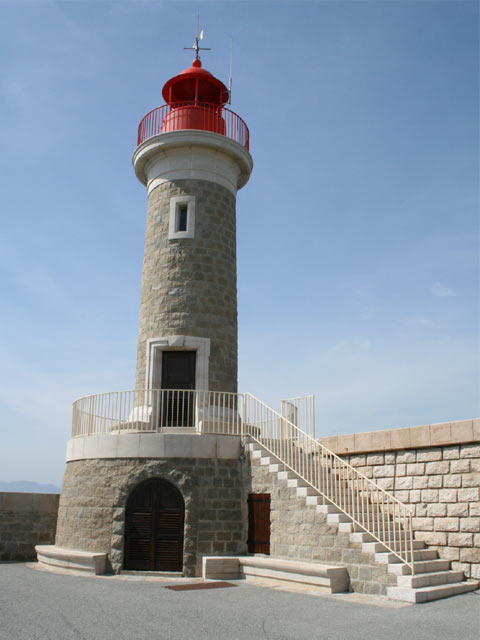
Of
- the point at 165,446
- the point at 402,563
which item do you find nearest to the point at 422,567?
the point at 402,563

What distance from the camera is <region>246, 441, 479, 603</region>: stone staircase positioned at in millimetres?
8234

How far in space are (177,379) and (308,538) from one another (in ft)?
17.2

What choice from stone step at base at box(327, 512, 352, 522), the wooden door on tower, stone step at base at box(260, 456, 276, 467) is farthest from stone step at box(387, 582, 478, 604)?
the wooden door on tower

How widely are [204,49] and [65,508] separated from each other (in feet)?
41.0

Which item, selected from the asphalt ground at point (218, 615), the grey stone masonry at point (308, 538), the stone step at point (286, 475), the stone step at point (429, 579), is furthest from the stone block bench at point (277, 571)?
the stone step at point (286, 475)

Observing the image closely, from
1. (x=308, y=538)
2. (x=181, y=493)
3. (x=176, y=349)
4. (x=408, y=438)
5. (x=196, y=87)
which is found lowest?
(x=308, y=538)

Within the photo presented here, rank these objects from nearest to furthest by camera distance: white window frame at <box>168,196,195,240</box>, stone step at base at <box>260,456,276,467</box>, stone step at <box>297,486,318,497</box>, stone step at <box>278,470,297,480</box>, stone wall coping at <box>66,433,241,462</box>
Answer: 1. stone step at <box>297,486,318,497</box>
2. stone step at <box>278,470,297,480</box>
3. stone step at base at <box>260,456,276,467</box>
4. stone wall coping at <box>66,433,241,462</box>
5. white window frame at <box>168,196,195,240</box>

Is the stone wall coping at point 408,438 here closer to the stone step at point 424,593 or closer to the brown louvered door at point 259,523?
the brown louvered door at point 259,523

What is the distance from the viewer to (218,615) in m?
7.44

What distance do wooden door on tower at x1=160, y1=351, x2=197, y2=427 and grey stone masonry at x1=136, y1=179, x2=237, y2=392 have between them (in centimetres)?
47

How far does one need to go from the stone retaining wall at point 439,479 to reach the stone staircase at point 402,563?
298 mm

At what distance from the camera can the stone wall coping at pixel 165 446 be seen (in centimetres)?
1145

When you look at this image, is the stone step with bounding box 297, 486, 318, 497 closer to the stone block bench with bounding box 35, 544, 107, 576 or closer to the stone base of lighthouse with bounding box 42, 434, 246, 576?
the stone base of lighthouse with bounding box 42, 434, 246, 576

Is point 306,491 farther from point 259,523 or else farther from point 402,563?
point 402,563
